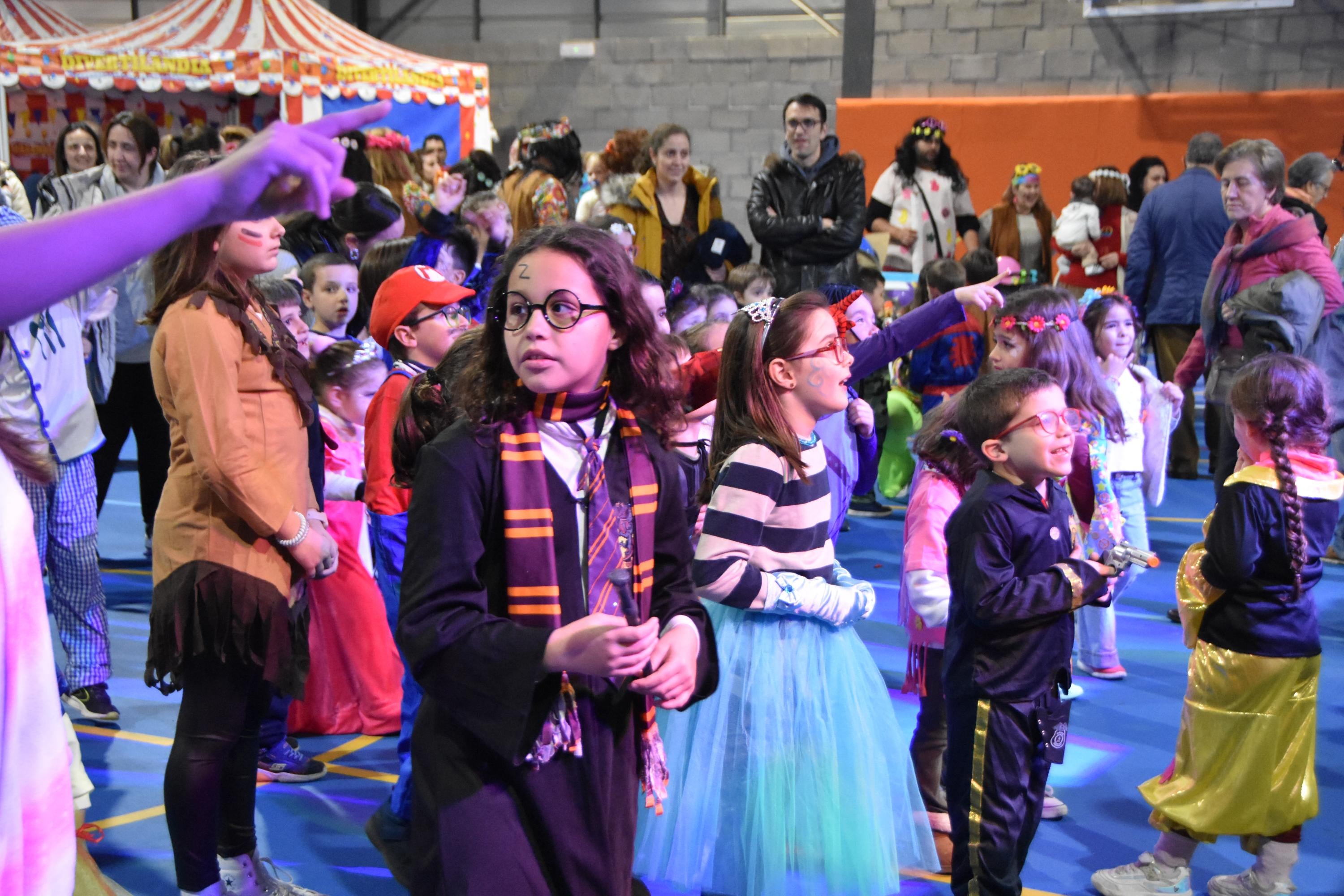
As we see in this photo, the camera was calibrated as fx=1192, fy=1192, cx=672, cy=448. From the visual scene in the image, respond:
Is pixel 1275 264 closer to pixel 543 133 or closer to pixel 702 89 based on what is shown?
pixel 543 133

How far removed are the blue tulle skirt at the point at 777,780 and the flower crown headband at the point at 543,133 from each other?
553 centimetres

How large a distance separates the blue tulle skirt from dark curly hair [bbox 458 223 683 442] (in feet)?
3.36

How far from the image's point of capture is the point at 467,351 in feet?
8.59

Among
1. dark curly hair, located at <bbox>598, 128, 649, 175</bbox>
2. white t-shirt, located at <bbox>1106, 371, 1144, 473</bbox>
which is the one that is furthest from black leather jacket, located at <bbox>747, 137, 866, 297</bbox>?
white t-shirt, located at <bbox>1106, 371, 1144, 473</bbox>

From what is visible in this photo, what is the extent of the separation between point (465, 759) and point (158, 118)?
42.0 feet

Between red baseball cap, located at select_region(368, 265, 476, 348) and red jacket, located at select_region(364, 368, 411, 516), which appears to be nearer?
red jacket, located at select_region(364, 368, 411, 516)

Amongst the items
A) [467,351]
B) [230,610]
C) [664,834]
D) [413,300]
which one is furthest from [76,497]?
[664,834]

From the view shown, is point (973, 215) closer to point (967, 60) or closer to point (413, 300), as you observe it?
point (967, 60)

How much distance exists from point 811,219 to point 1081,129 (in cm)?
749

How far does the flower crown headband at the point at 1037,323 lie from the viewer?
398 cm

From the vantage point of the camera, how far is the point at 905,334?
376 cm

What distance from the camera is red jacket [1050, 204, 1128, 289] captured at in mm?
9773

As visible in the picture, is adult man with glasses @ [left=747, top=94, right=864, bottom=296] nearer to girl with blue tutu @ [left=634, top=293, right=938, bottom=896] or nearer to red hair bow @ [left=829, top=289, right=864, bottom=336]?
red hair bow @ [left=829, top=289, right=864, bottom=336]

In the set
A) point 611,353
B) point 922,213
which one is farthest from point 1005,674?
point 922,213
